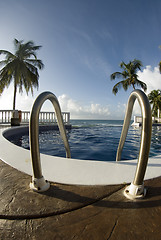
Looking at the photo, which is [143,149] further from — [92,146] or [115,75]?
[115,75]

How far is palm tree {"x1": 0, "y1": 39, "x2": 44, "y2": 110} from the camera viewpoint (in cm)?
1373

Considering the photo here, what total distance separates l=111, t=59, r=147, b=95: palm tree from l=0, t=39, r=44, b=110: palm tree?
13218 millimetres

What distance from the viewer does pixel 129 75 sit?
70.7 feet

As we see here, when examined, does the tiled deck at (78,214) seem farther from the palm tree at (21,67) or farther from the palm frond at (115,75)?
the palm frond at (115,75)

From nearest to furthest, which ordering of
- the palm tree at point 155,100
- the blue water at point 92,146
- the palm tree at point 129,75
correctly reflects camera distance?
the blue water at point 92,146, the palm tree at point 129,75, the palm tree at point 155,100

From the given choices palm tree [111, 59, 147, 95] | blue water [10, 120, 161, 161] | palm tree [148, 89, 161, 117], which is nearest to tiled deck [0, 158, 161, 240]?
blue water [10, 120, 161, 161]

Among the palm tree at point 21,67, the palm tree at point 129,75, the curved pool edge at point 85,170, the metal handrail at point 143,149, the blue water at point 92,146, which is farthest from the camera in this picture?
the palm tree at point 129,75

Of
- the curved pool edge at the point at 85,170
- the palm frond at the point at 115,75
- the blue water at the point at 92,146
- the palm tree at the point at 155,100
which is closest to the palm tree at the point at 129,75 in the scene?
the palm frond at the point at 115,75

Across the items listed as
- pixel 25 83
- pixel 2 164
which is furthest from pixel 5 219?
pixel 25 83

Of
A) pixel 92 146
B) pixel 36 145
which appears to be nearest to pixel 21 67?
pixel 92 146

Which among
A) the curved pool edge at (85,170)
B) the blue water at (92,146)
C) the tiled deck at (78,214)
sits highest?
the curved pool edge at (85,170)

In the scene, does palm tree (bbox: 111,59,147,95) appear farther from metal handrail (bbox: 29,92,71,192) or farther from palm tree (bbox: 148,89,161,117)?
metal handrail (bbox: 29,92,71,192)

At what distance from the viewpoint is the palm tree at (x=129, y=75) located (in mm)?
21406

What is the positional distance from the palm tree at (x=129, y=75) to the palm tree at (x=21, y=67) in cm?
1322
